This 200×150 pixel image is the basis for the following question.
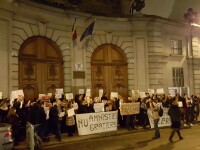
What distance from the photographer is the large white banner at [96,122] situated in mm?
15885

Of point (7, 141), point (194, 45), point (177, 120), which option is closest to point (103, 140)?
point (177, 120)

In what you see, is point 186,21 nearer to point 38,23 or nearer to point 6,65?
point 38,23

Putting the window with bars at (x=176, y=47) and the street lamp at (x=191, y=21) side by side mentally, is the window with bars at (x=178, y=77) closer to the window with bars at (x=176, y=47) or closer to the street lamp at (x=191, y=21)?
the street lamp at (x=191, y=21)

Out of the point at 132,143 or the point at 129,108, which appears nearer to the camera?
the point at 132,143

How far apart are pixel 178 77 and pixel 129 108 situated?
31.3 ft

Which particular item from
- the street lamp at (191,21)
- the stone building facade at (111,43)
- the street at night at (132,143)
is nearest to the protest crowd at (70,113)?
the street at night at (132,143)

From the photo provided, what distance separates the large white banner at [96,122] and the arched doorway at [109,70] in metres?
5.06

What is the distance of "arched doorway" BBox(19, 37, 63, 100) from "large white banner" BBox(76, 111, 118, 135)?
4.22 meters

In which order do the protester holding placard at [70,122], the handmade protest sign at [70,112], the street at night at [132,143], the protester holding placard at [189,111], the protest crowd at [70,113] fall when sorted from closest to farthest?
the street at night at [132,143] < the protest crowd at [70,113] < the handmade protest sign at [70,112] < the protester holding placard at [70,122] < the protester holding placard at [189,111]

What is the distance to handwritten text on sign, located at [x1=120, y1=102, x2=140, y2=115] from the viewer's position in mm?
17250

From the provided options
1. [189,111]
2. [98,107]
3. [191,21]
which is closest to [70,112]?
[98,107]

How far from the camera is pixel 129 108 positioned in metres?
17.4

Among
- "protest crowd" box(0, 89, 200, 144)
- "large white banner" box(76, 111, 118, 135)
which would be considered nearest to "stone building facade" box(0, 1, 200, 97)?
"protest crowd" box(0, 89, 200, 144)

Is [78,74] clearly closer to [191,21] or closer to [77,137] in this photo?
[77,137]
